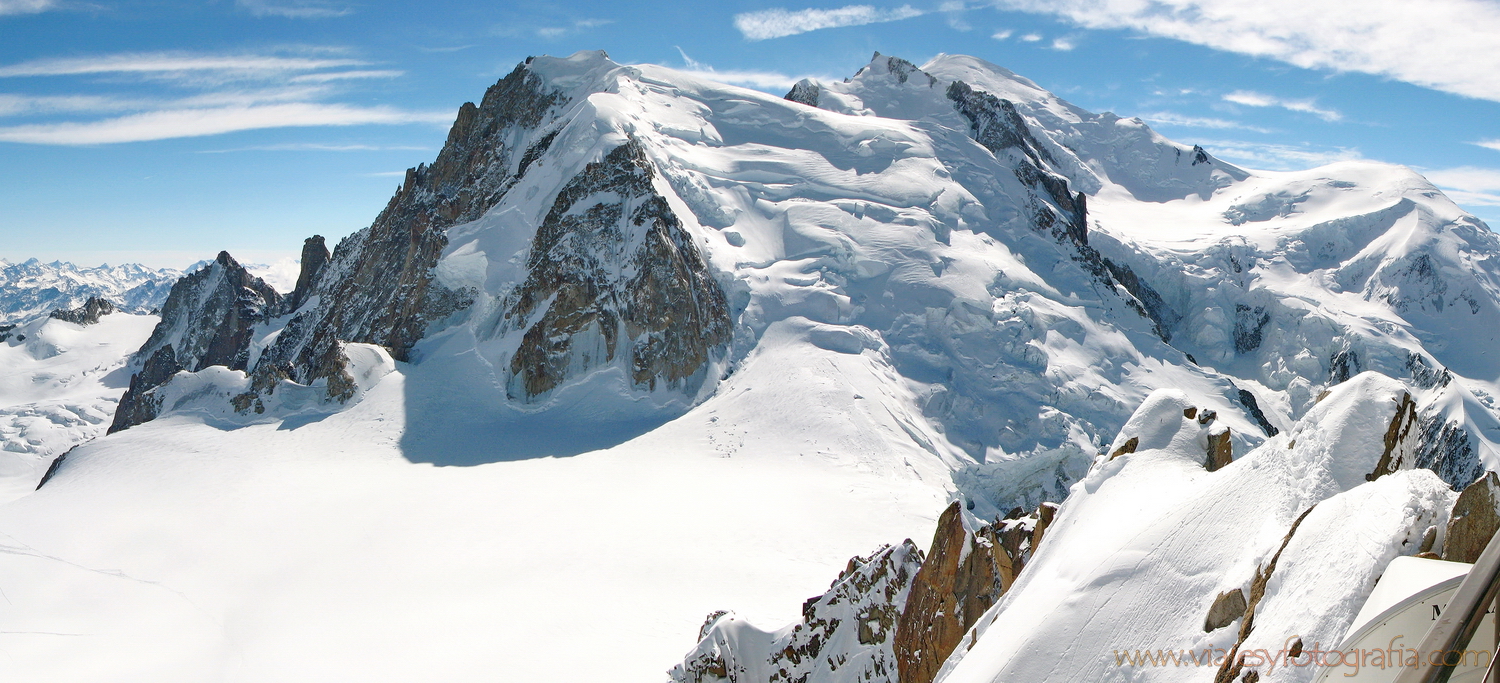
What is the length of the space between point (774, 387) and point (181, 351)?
79.0 metres

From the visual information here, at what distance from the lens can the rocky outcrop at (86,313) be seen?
110738mm

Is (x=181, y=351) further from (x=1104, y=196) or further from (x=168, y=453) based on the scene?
(x=1104, y=196)

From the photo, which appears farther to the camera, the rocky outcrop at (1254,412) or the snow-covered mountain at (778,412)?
the rocky outcrop at (1254,412)

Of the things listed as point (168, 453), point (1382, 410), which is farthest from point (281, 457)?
point (1382, 410)

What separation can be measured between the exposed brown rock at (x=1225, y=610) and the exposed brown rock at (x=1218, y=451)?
3930 mm

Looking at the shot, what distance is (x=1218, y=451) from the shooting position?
12.0 metres

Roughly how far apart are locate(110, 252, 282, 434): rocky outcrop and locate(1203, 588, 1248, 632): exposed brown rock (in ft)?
290

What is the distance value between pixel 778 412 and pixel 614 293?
12774mm

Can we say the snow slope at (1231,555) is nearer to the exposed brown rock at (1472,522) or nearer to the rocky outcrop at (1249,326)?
the exposed brown rock at (1472,522)

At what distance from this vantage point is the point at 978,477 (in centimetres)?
4009

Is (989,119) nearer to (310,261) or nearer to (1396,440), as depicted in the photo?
(1396,440)

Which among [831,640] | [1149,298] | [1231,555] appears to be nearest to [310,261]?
[1149,298]

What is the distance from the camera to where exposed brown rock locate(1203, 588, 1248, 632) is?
26.8ft

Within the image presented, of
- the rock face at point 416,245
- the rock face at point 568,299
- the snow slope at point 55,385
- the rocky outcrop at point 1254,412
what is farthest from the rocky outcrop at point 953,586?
the snow slope at point 55,385
